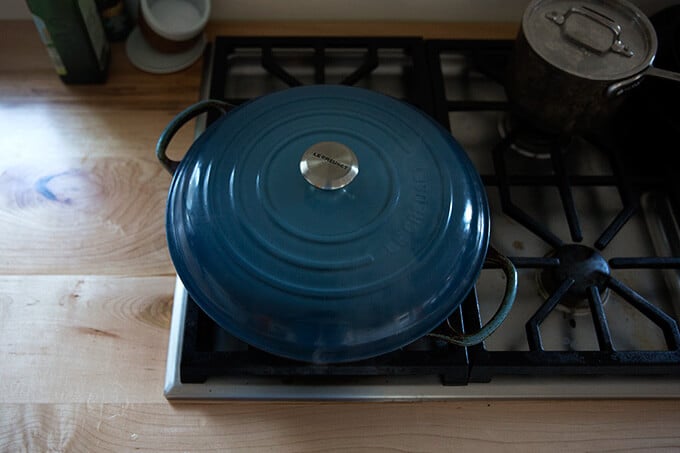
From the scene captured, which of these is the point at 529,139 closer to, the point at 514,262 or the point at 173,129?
the point at 514,262

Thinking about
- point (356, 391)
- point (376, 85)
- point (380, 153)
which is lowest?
point (356, 391)

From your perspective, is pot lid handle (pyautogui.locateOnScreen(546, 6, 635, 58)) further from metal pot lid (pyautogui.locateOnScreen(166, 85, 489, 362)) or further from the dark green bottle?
the dark green bottle

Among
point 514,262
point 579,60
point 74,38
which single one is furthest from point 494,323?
point 74,38

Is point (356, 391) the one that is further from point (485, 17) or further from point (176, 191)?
point (485, 17)

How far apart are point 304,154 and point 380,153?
0.26 ft

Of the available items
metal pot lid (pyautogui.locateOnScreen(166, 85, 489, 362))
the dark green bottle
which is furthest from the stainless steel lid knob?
the dark green bottle

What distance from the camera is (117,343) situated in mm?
661

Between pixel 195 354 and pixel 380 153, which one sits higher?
pixel 380 153

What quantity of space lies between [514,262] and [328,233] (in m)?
0.24

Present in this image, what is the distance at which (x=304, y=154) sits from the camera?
22.6 inches

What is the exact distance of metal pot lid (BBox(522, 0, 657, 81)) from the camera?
2.17ft

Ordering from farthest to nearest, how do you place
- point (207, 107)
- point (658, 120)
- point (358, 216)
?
point (658, 120) < point (207, 107) < point (358, 216)

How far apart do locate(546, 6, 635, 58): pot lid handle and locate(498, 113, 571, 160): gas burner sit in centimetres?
13

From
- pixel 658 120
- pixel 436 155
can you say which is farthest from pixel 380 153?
pixel 658 120
